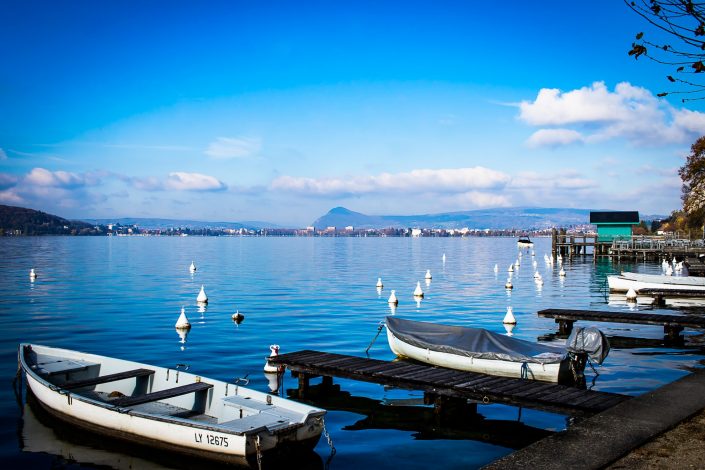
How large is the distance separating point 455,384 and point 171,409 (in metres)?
7.22

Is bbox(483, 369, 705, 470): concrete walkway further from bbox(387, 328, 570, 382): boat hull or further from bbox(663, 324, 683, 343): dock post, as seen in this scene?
bbox(663, 324, 683, 343): dock post

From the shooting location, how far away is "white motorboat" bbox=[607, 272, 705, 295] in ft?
144

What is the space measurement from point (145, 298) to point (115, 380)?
30.4 meters

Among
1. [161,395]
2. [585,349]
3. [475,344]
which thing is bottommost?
[161,395]

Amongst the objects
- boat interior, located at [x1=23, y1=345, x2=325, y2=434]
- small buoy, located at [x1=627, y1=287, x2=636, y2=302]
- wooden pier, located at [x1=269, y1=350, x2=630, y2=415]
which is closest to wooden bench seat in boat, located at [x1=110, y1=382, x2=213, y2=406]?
boat interior, located at [x1=23, y1=345, x2=325, y2=434]

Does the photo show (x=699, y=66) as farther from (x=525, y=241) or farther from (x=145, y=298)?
(x=525, y=241)

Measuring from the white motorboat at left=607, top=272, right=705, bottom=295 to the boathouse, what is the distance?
5515 cm

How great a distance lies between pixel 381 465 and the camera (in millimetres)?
13883

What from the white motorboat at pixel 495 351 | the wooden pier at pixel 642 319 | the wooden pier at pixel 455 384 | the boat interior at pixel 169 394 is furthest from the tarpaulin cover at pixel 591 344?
the wooden pier at pixel 642 319

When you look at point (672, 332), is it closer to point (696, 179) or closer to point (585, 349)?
point (585, 349)

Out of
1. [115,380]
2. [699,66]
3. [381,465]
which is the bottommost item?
[381,465]

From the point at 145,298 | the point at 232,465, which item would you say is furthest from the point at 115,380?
the point at 145,298

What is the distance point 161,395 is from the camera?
1456 cm

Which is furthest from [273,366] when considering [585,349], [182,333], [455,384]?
[182,333]
